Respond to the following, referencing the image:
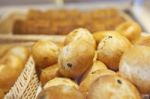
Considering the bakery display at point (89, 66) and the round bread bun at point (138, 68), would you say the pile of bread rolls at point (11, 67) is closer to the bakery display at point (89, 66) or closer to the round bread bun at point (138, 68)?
the bakery display at point (89, 66)

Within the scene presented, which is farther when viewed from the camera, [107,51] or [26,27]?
[26,27]

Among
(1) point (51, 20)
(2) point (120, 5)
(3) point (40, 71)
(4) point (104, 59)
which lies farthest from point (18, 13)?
(4) point (104, 59)

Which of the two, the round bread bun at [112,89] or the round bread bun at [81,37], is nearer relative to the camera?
the round bread bun at [112,89]

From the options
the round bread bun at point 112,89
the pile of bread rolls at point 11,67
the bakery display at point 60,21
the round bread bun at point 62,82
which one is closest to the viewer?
the round bread bun at point 112,89

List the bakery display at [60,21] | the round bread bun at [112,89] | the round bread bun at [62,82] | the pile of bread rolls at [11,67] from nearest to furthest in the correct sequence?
1. the round bread bun at [112,89]
2. the round bread bun at [62,82]
3. the pile of bread rolls at [11,67]
4. the bakery display at [60,21]

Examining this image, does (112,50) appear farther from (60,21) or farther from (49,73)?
(60,21)

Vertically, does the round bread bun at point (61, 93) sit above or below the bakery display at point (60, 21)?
above

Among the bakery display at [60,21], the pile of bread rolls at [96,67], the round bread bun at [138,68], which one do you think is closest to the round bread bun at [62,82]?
the pile of bread rolls at [96,67]

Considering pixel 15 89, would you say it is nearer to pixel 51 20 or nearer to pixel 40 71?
pixel 40 71
